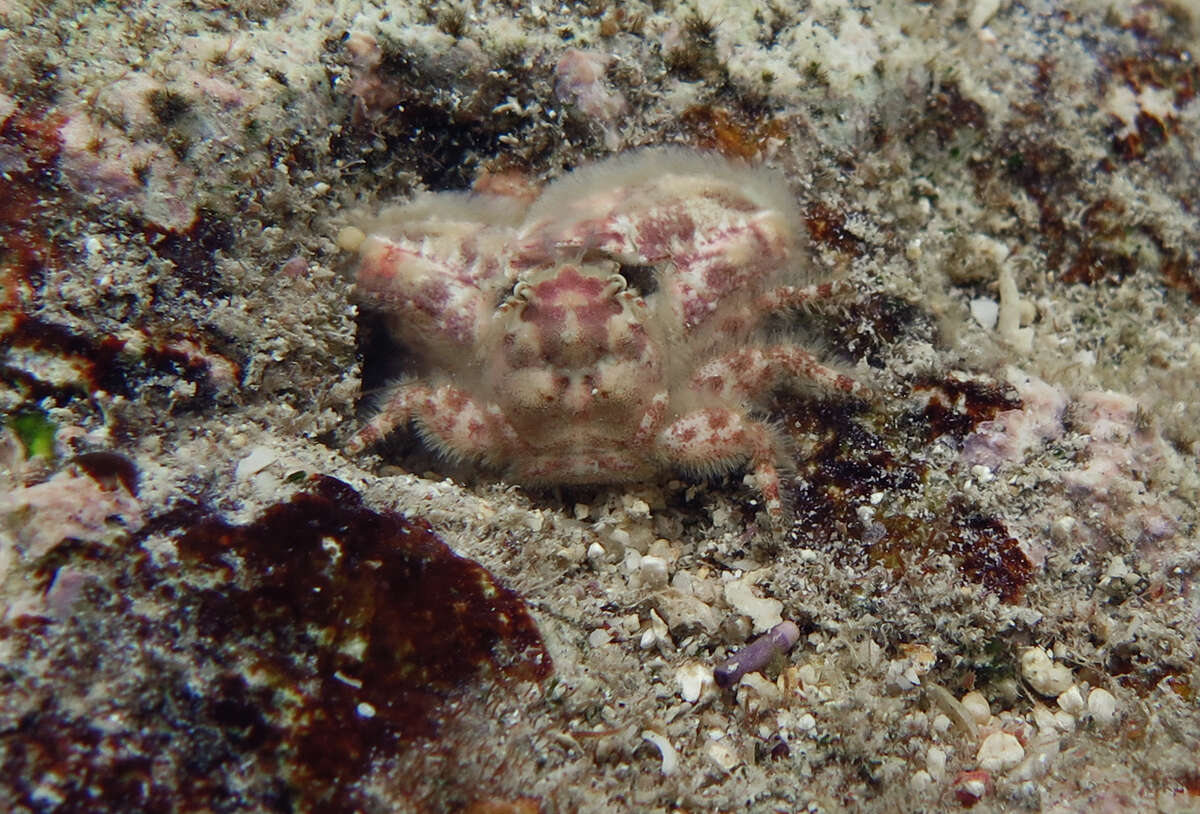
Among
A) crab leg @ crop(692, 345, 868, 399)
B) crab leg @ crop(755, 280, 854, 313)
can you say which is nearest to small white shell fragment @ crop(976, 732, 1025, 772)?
crab leg @ crop(692, 345, 868, 399)

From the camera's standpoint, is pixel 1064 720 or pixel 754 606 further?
pixel 754 606

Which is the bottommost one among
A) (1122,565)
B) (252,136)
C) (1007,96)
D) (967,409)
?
(1122,565)

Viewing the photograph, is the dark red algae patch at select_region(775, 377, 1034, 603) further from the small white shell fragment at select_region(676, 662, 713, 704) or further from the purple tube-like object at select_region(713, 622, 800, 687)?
the small white shell fragment at select_region(676, 662, 713, 704)

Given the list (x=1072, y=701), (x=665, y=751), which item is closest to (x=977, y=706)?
(x=1072, y=701)

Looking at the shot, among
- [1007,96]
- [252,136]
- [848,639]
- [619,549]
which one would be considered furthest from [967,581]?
[252,136]

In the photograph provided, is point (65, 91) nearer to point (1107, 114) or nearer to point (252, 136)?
point (252, 136)

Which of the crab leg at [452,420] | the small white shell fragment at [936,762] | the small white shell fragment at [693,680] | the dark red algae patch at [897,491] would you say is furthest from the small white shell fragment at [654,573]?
the small white shell fragment at [936,762]

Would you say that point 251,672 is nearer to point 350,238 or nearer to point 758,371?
point 350,238
